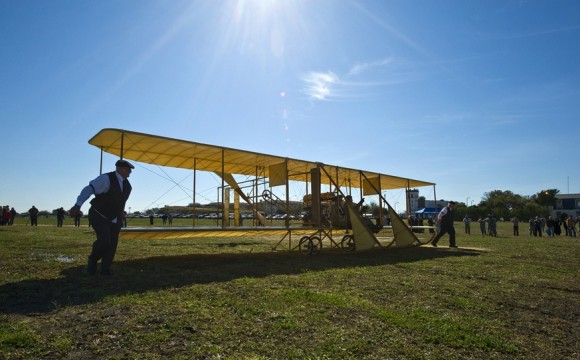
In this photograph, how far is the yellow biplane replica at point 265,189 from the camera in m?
9.84

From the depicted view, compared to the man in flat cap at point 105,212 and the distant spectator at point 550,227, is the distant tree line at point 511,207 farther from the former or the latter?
the man in flat cap at point 105,212

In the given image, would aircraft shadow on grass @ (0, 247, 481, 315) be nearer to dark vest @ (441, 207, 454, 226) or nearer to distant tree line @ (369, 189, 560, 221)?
dark vest @ (441, 207, 454, 226)

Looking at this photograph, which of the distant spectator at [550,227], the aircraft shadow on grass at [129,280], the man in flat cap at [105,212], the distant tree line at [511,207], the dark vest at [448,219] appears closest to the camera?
the aircraft shadow on grass at [129,280]

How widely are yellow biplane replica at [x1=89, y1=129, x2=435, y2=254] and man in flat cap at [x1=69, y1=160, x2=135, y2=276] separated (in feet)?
6.22

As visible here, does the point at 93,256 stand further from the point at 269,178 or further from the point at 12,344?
the point at 269,178

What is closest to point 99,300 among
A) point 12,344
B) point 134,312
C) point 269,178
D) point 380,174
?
point 134,312

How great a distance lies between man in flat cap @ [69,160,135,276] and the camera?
6.12 metres

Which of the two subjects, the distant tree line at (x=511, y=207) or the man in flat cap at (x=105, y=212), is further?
the distant tree line at (x=511, y=207)

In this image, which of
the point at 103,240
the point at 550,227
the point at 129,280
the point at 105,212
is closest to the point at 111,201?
the point at 105,212

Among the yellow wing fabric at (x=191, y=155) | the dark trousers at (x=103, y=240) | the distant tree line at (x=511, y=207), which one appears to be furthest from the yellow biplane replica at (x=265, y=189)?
the distant tree line at (x=511, y=207)

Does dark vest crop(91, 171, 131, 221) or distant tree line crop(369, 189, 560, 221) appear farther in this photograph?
distant tree line crop(369, 189, 560, 221)

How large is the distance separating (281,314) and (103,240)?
3739 mm

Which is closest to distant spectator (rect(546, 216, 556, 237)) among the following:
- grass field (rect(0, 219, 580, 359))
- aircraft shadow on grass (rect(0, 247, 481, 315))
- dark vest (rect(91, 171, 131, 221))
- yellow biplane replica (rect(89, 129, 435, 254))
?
yellow biplane replica (rect(89, 129, 435, 254))

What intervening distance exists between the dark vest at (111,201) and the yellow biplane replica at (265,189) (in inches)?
77.3
